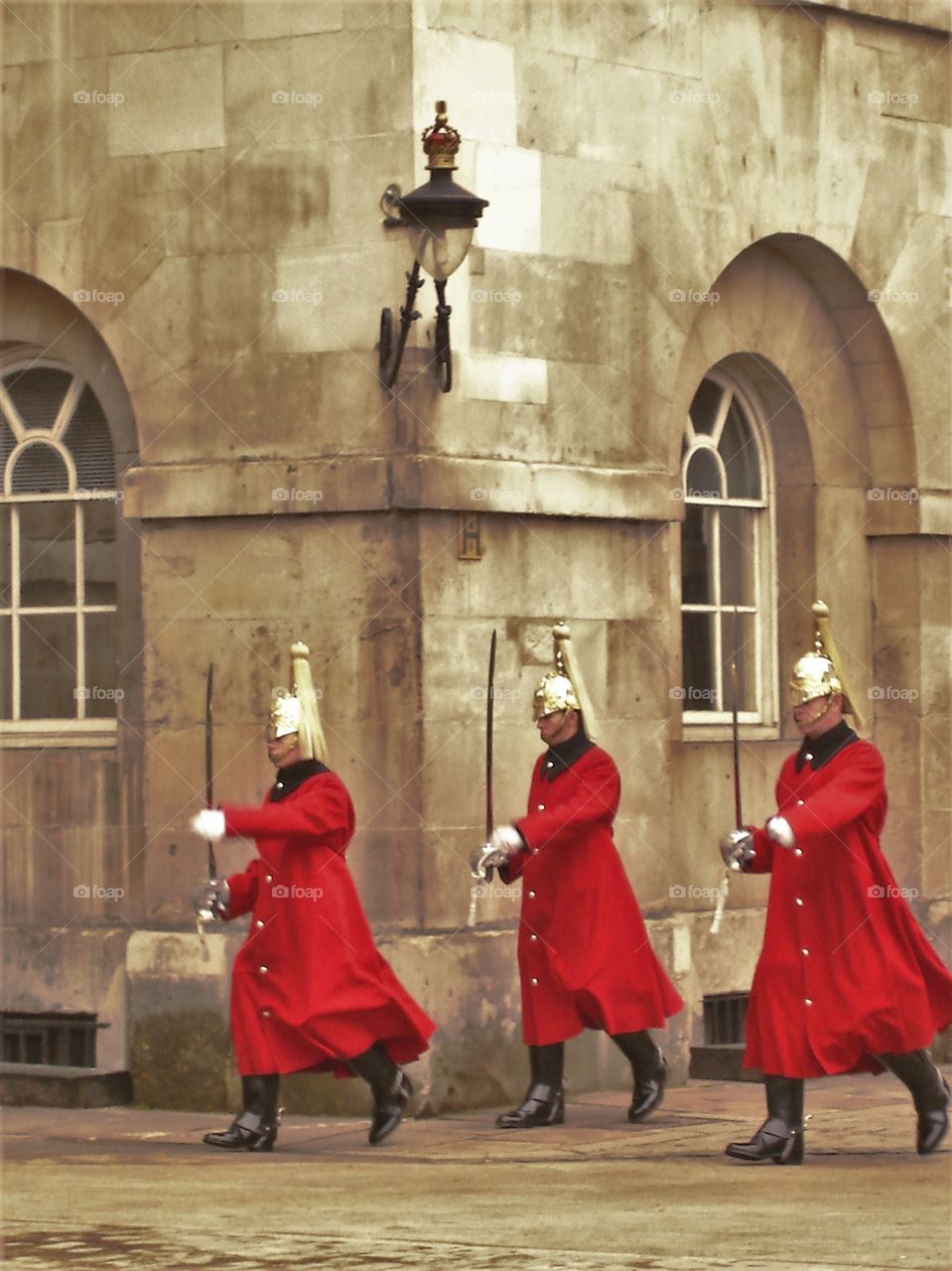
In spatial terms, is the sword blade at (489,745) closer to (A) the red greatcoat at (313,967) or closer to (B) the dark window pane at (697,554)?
(A) the red greatcoat at (313,967)

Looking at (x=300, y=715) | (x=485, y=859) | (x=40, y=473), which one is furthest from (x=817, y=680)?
(x=40, y=473)

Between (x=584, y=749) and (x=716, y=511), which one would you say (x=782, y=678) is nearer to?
(x=716, y=511)

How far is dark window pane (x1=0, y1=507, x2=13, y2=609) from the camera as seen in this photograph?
14.9 m

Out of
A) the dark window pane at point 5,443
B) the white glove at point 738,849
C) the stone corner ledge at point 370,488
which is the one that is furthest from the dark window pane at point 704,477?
the white glove at point 738,849

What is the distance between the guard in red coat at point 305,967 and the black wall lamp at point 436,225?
1.97 m

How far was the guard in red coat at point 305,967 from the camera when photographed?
39.0 ft

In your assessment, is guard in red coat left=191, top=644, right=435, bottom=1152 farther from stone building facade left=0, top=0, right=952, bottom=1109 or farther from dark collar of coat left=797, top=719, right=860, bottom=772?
dark collar of coat left=797, top=719, right=860, bottom=772

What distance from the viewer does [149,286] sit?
14.0 meters

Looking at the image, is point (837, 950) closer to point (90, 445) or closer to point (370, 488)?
point (370, 488)

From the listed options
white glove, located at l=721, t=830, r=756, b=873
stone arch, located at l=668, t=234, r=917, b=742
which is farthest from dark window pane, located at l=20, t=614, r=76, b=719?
white glove, located at l=721, t=830, r=756, b=873

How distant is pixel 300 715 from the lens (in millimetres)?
12047

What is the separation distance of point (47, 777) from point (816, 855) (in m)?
4.38

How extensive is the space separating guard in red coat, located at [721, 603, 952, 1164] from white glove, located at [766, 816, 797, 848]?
0.4 inches

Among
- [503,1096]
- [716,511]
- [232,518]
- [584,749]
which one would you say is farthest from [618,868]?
[716,511]
